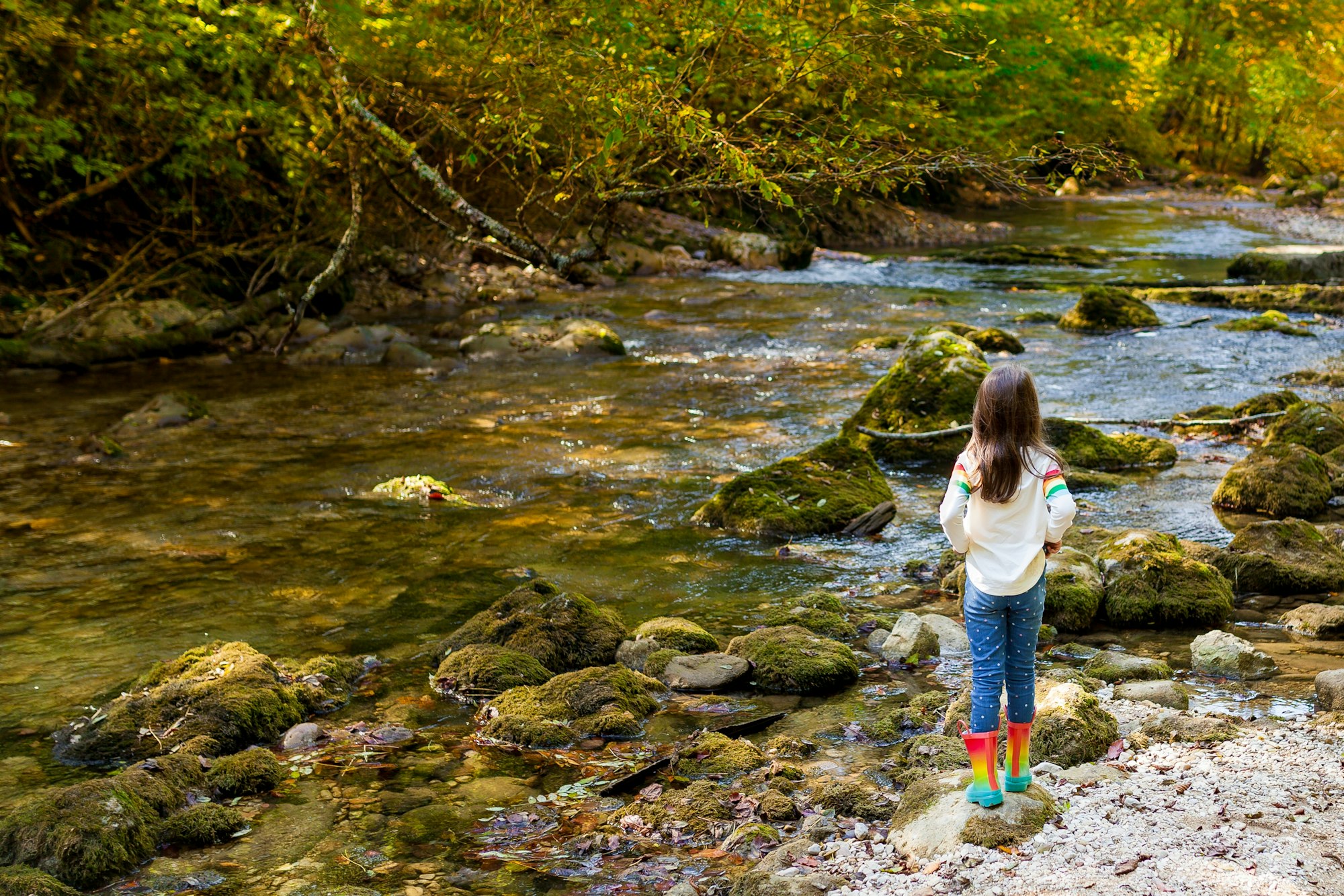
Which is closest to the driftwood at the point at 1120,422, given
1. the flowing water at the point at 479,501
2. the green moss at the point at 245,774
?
the flowing water at the point at 479,501

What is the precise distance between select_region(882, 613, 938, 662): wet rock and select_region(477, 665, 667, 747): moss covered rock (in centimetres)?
139

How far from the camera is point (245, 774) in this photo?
17.0 ft

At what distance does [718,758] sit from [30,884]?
9.37ft

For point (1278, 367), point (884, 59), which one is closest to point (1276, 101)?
point (1278, 367)

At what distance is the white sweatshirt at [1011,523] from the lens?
14.2ft

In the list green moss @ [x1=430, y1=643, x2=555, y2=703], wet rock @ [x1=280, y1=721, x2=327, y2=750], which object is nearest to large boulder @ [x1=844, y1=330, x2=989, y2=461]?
green moss @ [x1=430, y1=643, x2=555, y2=703]

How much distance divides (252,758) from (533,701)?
1.44 m

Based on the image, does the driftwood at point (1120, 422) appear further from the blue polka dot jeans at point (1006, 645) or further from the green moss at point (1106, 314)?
the blue polka dot jeans at point (1006, 645)

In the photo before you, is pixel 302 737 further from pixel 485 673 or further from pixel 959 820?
pixel 959 820

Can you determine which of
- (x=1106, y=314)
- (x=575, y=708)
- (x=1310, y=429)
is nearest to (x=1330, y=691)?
(x=575, y=708)

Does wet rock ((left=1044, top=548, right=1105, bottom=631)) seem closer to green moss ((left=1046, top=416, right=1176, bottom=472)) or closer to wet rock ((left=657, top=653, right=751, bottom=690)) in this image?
wet rock ((left=657, top=653, right=751, bottom=690))

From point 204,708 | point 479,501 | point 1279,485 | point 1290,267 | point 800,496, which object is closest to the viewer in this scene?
point 204,708

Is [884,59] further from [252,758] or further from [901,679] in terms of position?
[252,758]

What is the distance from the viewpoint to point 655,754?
5.47 meters
